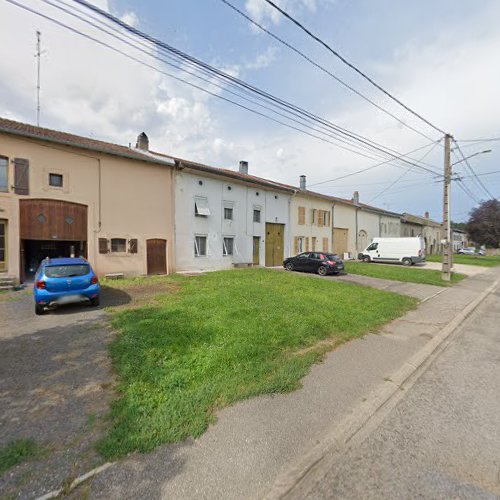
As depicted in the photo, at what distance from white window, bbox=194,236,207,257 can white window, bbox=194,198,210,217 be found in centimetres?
146

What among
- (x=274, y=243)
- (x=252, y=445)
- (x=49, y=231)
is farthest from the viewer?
(x=274, y=243)

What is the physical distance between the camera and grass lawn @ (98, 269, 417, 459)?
9.67 ft

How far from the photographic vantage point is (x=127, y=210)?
14336 mm

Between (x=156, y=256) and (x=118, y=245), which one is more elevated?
(x=118, y=245)

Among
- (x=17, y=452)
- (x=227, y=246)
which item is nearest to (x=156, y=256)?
(x=227, y=246)

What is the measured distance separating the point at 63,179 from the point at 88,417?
12762mm

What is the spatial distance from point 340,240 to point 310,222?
17.9ft

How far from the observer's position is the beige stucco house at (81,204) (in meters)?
11.4

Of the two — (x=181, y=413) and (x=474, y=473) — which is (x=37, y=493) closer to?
(x=181, y=413)

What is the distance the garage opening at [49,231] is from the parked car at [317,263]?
11.8 meters

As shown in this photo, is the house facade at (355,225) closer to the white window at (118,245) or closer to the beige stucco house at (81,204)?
the beige stucco house at (81,204)

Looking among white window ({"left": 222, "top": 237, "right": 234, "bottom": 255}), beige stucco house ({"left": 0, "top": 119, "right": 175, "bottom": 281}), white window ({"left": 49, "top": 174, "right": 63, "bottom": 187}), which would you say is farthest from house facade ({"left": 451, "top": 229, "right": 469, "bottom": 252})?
white window ({"left": 49, "top": 174, "right": 63, "bottom": 187})

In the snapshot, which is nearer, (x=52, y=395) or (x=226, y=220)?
(x=52, y=395)

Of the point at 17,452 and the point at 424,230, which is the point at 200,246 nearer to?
the point at 17,452
